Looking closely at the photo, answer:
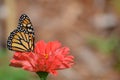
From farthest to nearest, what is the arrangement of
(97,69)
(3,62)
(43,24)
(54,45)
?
(43,24), (97,69), (3,62), (54,45)

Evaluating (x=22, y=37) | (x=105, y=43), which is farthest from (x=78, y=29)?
(x=22, y=37)

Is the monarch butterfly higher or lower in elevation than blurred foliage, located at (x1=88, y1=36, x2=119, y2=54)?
lower

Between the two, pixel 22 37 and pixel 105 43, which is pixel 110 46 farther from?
pixel 22 37

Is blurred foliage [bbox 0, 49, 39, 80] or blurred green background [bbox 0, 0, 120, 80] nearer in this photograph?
blurred foliage [bbox 0, 49, 39, 80]

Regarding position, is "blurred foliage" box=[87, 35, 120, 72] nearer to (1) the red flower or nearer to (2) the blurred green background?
(2) the blurred green background

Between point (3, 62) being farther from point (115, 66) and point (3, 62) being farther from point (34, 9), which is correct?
point (34, 9)

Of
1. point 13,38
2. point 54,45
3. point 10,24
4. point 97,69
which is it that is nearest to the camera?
point 54,45

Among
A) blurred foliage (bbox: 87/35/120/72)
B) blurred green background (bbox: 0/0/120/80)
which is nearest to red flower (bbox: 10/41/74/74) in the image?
blurred green background (bbox: 0/0/120/80)

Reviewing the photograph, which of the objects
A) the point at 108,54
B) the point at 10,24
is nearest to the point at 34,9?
the point at 108,54
